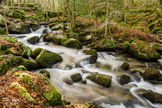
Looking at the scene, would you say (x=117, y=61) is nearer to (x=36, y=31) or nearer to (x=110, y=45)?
(x=110, y=45)

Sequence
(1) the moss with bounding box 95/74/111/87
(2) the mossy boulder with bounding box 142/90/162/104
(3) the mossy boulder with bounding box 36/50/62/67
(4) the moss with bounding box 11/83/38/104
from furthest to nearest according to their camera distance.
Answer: (3) the mossy boulder with bounding box 36/50/62/67 → (1) the moss with bounding box 95/74/111/87 → (2) the mossy boulder with bounding box 142/90/162/104 → (4) the moss with bounding box 11/83/38/104

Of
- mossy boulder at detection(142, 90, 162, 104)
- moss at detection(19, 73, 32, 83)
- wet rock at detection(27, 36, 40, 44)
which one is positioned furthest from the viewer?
wet rock at detection(27, 36, 40, 44)

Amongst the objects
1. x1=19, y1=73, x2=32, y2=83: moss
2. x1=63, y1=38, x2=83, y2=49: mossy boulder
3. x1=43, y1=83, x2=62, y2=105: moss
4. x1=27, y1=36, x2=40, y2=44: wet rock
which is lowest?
x1=43, y1=83, x2=62, y2=105: moss

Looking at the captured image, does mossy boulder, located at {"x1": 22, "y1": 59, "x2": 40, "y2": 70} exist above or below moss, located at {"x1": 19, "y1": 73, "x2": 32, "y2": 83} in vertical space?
below

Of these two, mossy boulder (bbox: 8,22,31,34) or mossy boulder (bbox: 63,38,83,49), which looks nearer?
mossy boulder (bbox: 63,38,83,49)

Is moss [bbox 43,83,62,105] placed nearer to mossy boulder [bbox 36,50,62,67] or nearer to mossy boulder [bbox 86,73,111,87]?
mossy boulder [bbox 86,73,111,87]

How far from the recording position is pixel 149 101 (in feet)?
20.6

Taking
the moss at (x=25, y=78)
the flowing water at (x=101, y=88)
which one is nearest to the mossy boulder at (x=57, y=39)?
the flowing water at (x=101, y=88)

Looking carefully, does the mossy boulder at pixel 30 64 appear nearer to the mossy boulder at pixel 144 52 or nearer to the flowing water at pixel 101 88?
the flowing water at pixel 101 88

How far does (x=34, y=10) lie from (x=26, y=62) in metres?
27.3

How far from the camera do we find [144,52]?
11.2 meters

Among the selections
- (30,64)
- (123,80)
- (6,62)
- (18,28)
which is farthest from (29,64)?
(18,28)

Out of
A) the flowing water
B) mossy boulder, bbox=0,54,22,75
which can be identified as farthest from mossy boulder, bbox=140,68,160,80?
mossy boulder, bbox=0,54,22,75

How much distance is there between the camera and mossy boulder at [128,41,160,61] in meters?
10.9
